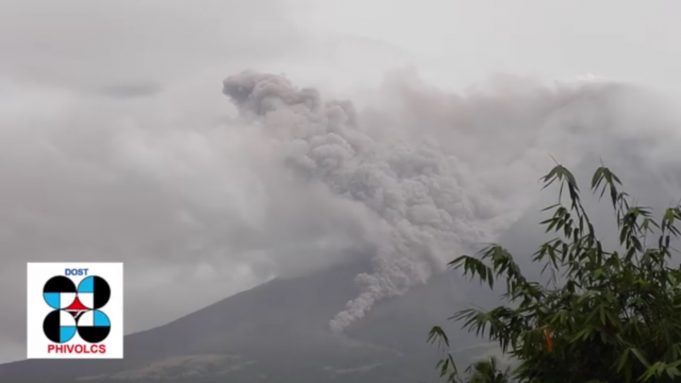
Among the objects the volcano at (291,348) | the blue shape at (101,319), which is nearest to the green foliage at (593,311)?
the blue shape at (101,319)

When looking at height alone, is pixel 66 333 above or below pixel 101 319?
below

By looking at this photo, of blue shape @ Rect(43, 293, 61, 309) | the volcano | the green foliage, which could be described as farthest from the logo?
the volcano

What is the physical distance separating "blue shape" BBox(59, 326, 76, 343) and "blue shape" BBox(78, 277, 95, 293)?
2.16 ft

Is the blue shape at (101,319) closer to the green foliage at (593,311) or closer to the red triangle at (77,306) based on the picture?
the red triangle at (77,306)

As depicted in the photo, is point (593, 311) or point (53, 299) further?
point (53, 299)

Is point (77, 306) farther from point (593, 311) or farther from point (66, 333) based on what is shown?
point (593, 311)

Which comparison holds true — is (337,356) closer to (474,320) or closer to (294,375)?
(294,375)

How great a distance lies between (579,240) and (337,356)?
127 metres

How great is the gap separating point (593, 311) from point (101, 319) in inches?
404

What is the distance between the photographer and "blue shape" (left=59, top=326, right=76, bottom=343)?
51.8 ft

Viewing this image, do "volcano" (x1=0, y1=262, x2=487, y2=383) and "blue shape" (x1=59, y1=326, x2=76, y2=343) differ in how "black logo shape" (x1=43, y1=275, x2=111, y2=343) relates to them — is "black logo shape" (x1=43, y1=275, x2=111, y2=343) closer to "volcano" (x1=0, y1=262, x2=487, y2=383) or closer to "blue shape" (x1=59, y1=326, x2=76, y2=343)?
"blue shape" (x1=59, y1=326, x2=76, y2=343)

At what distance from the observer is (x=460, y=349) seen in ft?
462

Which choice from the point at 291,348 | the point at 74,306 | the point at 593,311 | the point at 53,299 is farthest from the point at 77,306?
the point at 291,348

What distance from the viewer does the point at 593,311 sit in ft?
25.5
